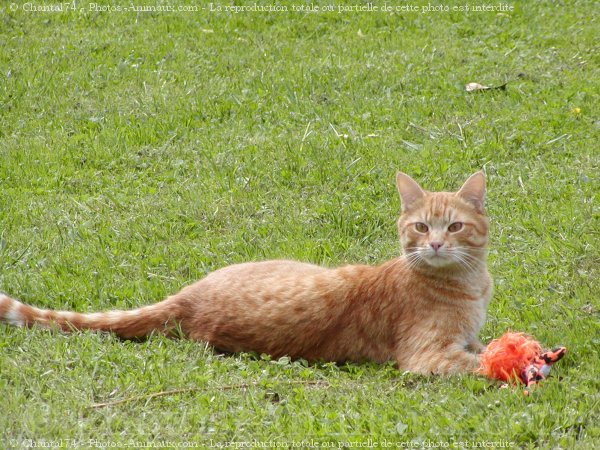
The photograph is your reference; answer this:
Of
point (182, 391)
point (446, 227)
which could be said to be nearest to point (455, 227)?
point (446, 227)

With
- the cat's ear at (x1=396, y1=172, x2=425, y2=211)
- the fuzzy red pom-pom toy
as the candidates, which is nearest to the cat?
the cat's ear at (x1=396, y1=172, x2=425, y2=211)

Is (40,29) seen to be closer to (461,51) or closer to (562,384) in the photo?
(461,51)

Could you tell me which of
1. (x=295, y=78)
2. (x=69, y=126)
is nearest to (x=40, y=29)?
(x=69, y=126)

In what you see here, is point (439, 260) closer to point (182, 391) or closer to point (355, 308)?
point (355, 308)

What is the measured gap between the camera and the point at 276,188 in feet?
28.3

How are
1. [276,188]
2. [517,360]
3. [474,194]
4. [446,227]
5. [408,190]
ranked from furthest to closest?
[276,188], [408,190], [474,194], [446,227], [517,360]

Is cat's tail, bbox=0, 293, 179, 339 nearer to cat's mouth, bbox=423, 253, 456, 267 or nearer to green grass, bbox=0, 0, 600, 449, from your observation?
green grass, bbox=0, 0, 600, 449

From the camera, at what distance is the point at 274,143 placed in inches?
369

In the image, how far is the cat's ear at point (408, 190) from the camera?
658 centimetres

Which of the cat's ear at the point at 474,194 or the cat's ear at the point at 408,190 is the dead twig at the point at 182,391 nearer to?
the cat's ear at the point at 408,190

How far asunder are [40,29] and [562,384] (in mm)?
8875

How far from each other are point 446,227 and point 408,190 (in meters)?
0.43

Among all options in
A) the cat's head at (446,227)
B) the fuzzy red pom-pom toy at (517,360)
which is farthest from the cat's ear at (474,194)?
the fuzzy red pom-pom toy at (517,360)

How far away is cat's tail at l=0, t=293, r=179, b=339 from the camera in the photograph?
20.5ft
